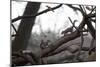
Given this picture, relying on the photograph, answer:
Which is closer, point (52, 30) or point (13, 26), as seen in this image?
point (13, 26)

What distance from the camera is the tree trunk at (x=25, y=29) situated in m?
1.89

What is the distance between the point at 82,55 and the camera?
2.10 m

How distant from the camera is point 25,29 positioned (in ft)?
6.31

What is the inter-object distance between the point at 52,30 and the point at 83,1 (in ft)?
1.83

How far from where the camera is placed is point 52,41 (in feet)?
6.59

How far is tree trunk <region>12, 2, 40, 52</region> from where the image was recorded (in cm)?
189

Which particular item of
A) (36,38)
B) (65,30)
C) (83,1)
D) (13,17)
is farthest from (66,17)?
(13,17)

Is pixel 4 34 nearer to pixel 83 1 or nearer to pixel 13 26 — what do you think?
pixel 13 26

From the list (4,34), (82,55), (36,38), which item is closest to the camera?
(4,34)

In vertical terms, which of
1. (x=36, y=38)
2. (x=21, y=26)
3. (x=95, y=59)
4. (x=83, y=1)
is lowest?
(x=95, y=59)

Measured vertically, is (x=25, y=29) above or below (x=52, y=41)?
above

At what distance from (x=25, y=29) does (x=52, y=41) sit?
0.35 m

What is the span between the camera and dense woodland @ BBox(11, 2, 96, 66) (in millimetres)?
1901

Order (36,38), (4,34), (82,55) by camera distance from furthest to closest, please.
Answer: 1. (82,55)
2. (36,38)
3. (4,34)
